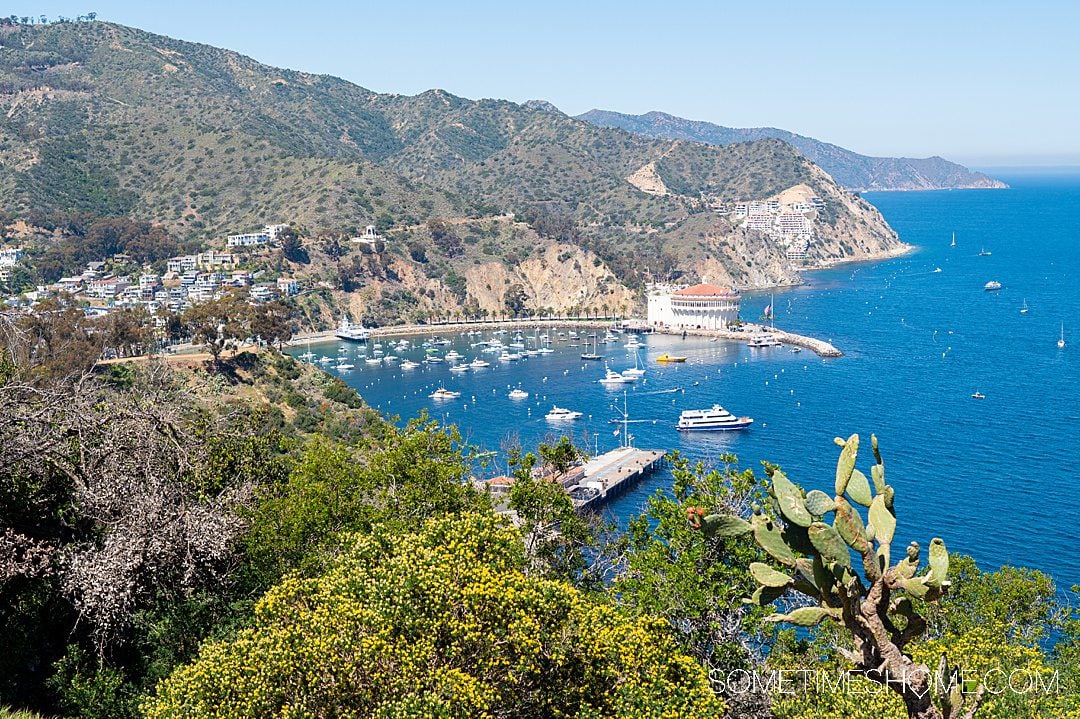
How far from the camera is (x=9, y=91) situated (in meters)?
181

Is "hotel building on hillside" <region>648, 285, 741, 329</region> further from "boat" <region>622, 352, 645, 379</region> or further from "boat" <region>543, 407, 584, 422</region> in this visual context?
"boat" <region>543, 407, 584, 422</region>

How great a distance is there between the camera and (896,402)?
73.8 meters

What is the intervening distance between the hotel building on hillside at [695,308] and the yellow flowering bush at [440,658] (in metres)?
104

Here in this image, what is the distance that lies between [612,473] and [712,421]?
527 inches

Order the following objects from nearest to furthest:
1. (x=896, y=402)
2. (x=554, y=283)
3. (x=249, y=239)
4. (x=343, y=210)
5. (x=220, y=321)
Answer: (x=220, y=321)
(x=896, y=402)
(x=249, y=239)
(x=554, y=283)
(x=343, y=210)

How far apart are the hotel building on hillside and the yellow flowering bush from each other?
4087 inches

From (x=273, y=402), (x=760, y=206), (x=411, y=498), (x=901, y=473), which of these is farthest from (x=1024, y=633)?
A: (x=760, y=206)

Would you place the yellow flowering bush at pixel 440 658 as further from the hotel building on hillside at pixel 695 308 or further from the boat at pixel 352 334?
the hotel building on hillside at pixel 695 308

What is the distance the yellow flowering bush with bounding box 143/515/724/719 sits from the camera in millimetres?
11375

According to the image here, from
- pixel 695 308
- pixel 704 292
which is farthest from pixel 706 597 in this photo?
pixel 704 292

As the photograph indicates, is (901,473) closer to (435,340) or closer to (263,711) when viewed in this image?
(263,711)

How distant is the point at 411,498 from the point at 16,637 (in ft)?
23.9

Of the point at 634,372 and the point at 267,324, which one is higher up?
the point at 267,324

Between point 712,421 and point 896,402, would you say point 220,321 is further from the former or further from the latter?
point 896,402
